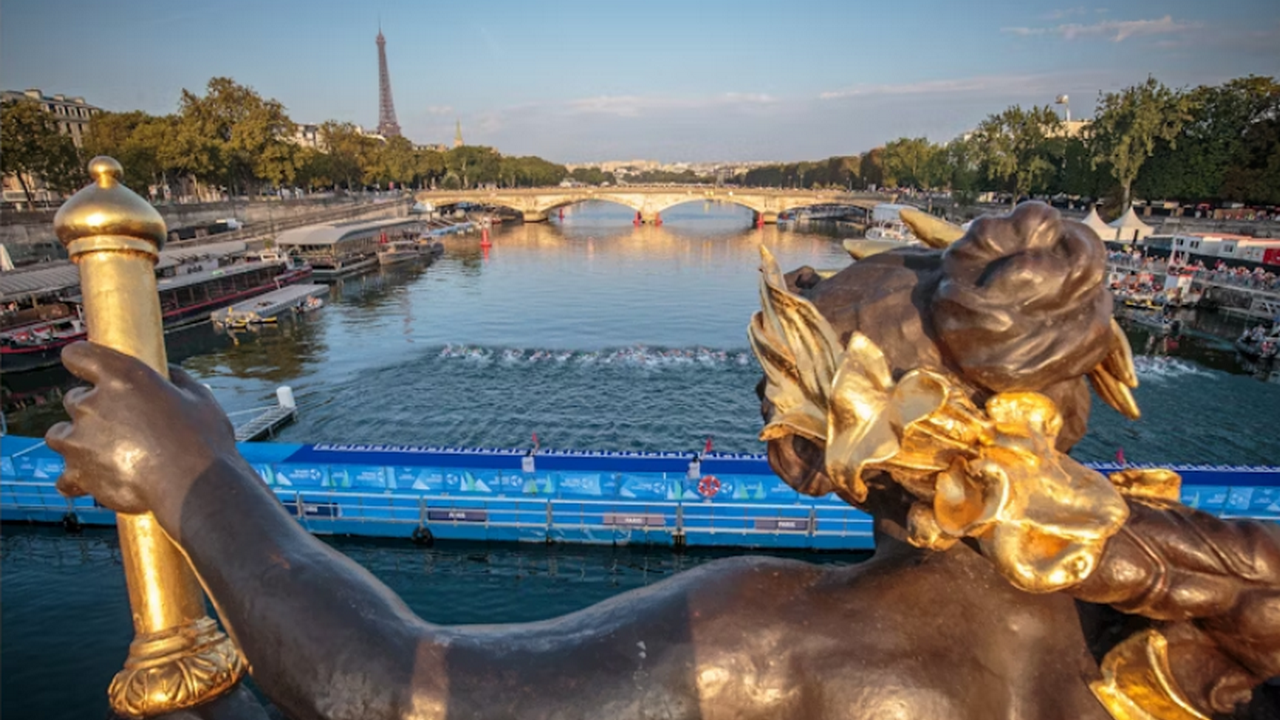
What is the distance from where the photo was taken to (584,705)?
188 centimetres

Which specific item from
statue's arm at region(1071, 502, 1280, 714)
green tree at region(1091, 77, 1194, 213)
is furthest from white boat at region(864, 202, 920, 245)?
statue's arm at region(1071, 502, 1280, 714)

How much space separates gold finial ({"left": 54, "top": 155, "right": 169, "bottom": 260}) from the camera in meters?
2.22

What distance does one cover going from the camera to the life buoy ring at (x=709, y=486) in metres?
14.8

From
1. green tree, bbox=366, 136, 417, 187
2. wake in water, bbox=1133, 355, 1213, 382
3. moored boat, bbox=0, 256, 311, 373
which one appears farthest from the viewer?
green tree, bbox=366, 136, 417, 187

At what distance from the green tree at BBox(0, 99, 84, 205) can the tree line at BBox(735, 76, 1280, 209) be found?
214 feet

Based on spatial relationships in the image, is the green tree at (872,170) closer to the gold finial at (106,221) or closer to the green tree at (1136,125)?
the green tree at (1136,125)

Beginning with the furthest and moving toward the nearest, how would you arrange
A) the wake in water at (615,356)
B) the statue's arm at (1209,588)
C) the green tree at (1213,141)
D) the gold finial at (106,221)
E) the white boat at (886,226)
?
the white boat at (886,226)
the green tree at (1213,141)
the wake in water at (615,356)
the gold finial at (106,221)
the statue's arm at (1209,588)

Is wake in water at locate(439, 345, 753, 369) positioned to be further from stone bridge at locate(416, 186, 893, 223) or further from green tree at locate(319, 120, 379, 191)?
stone bridge at locate(416, 186, 893, 223)

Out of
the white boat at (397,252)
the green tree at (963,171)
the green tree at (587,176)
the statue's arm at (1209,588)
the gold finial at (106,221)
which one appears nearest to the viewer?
the statue's arm at (1209,588)

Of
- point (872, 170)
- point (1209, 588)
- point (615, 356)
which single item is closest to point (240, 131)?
point (615, 356)

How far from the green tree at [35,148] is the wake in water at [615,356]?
26.1m

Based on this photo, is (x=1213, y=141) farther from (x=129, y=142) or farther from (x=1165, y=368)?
(x=129, y=142)

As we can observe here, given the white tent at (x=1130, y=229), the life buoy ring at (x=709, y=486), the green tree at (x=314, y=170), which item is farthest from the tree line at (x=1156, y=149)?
the green tree at (x=314, y=170)

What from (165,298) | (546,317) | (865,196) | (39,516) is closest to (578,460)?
(39,516)
